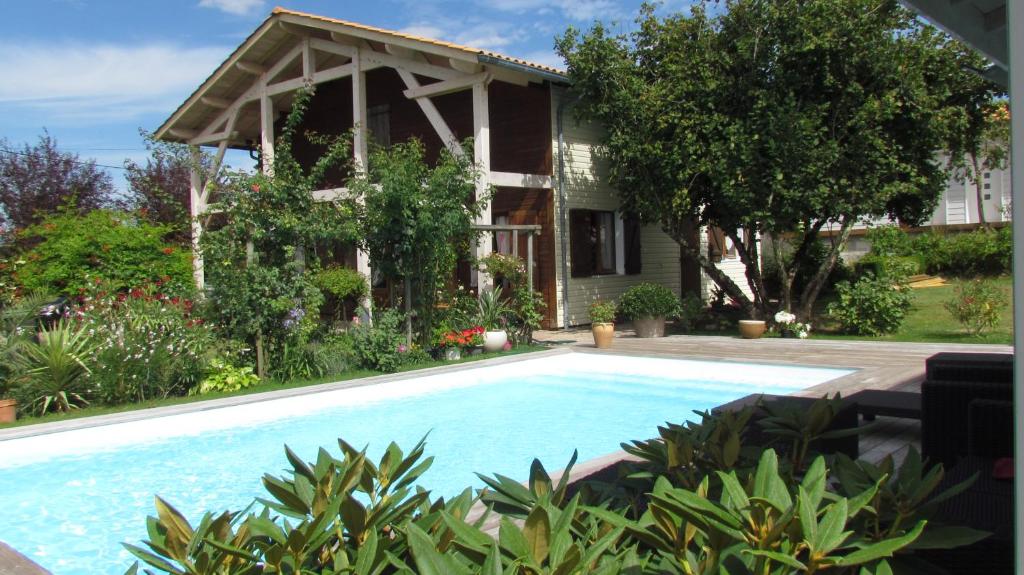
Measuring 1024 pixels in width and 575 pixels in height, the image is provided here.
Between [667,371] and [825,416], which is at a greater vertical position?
[825,416]

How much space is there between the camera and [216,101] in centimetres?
1722

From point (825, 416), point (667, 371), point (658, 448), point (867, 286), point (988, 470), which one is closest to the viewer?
point (658, 448)

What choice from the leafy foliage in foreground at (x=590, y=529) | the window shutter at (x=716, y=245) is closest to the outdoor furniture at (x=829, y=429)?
the leafy foliage in foreground at (x=590, y=529)

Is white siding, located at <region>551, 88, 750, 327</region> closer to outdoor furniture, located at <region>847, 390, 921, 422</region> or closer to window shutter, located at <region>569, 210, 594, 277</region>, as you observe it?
window shutter, located at <region>569, 210, 594, 277</region>

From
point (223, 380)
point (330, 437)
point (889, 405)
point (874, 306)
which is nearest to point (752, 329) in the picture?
point (874, 306)

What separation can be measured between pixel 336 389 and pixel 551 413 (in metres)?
2.54

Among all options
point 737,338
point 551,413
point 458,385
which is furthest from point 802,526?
point 737,338

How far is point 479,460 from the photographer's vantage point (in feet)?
22.3

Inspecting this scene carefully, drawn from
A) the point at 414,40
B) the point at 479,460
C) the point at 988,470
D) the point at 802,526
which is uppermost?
the point at 414,40

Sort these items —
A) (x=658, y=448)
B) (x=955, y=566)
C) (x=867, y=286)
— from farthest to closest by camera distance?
(x=867, y=286)
(x=658, y=448)
(x=955, y=566)

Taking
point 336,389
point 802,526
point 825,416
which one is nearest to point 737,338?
point 336,389

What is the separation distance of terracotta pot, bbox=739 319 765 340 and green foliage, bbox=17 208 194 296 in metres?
9.37

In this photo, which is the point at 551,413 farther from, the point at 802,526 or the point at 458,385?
the point at 802,526

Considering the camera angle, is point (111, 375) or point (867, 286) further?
point (867, 286)
